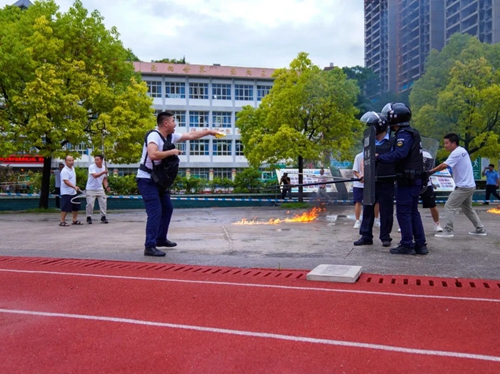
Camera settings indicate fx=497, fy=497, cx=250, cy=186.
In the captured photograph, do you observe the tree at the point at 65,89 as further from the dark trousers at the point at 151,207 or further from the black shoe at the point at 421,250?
the black shoe at the point at 421,250

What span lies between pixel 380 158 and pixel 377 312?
338 cm

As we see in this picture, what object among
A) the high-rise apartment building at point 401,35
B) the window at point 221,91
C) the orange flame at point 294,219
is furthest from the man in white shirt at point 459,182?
the window at point 221,91

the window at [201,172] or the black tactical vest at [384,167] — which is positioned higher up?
the window at [201,172]

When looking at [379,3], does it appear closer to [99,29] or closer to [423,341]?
[99,29]

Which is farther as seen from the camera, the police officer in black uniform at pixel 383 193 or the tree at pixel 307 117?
the tree at pixel 307 117

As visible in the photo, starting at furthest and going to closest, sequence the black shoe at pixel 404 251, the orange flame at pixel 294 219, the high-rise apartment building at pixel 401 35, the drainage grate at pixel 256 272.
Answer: the high-rise apartment building at pixel 401 35 → the orange flame at pixel 294 219 → the black shoe at pixel 404 251 → the drainage grate at pixel 256 272

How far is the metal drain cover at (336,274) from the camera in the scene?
209 inches

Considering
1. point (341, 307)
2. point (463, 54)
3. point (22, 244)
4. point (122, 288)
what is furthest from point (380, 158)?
point (463, 54)

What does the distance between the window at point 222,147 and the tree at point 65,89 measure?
3642cm

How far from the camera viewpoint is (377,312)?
13.6 feet

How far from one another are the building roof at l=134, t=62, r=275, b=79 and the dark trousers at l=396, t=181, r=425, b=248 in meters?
48.2

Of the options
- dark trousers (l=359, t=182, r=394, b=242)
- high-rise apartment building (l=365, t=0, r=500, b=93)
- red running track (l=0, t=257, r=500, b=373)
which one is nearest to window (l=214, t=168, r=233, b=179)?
high-rise apartment building (l=365, t=0, r=500, b=93)

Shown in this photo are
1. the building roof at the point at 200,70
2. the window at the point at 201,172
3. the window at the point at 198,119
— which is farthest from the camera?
the window at the point at 201,172

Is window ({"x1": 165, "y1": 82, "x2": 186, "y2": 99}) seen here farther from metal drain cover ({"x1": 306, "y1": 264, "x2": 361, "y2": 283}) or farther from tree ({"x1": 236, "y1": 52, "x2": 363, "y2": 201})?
metal drain cover ({"x1": 306, "y1": 264, "x2": 361, "y2": 283})
